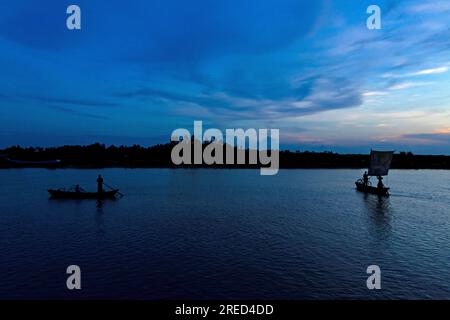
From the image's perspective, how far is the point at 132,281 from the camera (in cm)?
2119

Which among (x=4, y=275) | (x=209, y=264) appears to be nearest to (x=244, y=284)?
(x=209, y=264)

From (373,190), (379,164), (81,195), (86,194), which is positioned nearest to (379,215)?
(373,190)

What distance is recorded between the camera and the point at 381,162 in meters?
79.4

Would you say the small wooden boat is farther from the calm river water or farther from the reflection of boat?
the reflection of boat

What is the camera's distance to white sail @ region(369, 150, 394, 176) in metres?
79.2

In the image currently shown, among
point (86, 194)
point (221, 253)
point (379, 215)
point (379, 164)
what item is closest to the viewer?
point (221, 253)

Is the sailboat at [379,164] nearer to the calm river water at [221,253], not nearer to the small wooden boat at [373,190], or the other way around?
the small wooden boat at [373,190]

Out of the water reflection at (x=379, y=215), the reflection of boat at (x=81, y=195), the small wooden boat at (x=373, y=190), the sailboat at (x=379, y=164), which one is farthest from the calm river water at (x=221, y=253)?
the sailboat at (x=379, y=164)

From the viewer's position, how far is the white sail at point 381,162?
79250 mm

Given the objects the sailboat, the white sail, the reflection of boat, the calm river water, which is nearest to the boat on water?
the reflection of boat

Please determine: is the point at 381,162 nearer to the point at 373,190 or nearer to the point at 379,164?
the point at 379,164

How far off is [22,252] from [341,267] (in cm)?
2553
